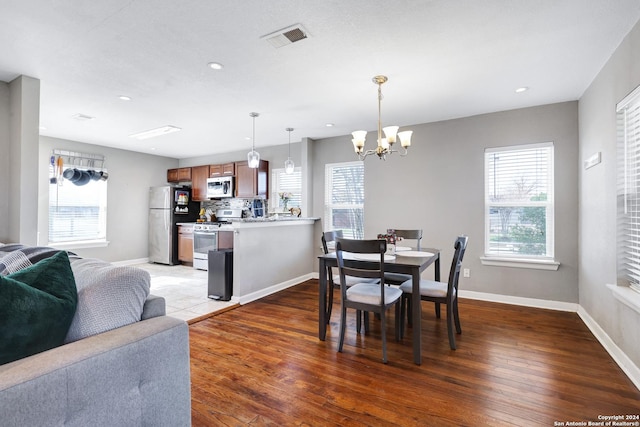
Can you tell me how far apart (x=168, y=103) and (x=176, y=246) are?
3.75m

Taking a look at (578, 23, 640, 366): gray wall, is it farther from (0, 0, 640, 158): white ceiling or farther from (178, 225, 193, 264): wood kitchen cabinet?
(178, 225, 193, 264): wood kitchen cabinet

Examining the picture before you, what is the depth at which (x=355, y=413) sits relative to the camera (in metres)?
1.78

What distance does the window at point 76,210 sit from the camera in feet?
17.8

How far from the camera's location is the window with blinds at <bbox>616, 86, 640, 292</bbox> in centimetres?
228

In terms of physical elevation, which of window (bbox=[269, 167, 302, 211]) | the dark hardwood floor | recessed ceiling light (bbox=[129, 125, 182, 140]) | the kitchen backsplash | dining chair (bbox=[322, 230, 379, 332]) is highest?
recessed ceiling light (bbox=[129, 125, 182, 140])

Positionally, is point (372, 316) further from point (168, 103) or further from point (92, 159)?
point (92, 159)

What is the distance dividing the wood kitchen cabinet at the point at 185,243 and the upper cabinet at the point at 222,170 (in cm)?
121

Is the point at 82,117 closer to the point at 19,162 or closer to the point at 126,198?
the point at 19,162

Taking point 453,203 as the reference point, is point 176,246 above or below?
below

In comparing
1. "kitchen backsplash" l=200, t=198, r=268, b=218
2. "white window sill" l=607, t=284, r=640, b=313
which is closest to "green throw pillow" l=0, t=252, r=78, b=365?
"white window sill" l=607, t=284, r=640, b=313

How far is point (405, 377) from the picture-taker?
2.16 meters

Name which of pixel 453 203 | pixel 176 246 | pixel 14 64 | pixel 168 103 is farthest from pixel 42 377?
pixel 176 246

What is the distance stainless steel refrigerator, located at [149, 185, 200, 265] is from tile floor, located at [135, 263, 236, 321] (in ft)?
0.97

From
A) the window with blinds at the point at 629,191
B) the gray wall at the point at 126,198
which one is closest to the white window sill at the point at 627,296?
the window with blinds at the point at 629,191
